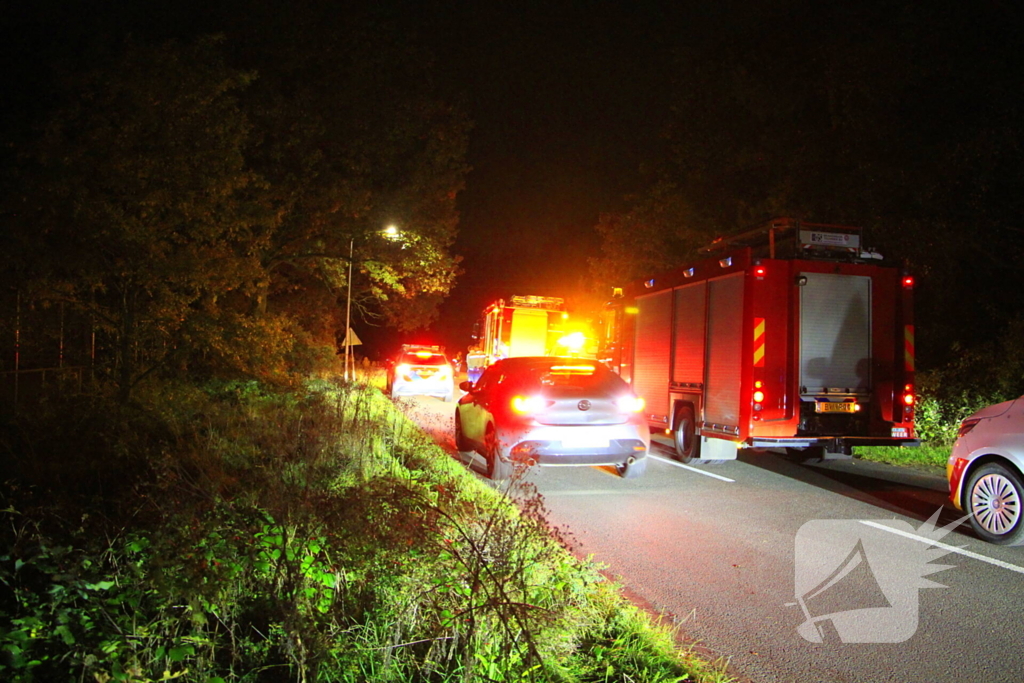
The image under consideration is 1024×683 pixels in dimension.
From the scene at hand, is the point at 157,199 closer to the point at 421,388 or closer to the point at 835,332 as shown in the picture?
the point at 835,332

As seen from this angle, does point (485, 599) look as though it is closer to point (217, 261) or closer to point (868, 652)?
Answer: point (868, 652)

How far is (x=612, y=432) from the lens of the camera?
374 inches

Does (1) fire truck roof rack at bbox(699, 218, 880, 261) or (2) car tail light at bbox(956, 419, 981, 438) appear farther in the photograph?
(1) fire truck roof rack at bbox(699, 218, 880, 261)

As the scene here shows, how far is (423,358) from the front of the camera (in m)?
24.1

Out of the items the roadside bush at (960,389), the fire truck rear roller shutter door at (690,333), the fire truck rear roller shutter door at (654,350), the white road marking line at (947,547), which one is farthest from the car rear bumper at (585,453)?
the roadside bush at (960,389)

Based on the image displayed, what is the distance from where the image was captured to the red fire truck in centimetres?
1027

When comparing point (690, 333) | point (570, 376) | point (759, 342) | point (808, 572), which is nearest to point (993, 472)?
point (808, 572)

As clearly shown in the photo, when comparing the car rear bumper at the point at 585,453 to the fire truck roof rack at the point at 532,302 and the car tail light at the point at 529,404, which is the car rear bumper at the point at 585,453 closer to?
the car tail light at the point at 529,404

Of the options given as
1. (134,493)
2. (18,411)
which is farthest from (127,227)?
(134,493)

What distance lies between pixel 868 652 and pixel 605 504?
14.4ft

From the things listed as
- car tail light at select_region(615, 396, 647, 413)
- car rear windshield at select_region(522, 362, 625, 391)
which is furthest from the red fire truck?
car rear windshield at select_region(522, 362, 625, 391)

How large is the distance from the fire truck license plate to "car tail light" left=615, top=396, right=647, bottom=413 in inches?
103

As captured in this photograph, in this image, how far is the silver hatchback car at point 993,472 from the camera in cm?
670

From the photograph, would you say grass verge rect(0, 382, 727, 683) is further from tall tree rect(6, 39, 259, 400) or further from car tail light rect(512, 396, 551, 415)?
tall tree rect(6, 39, 259, 400)
